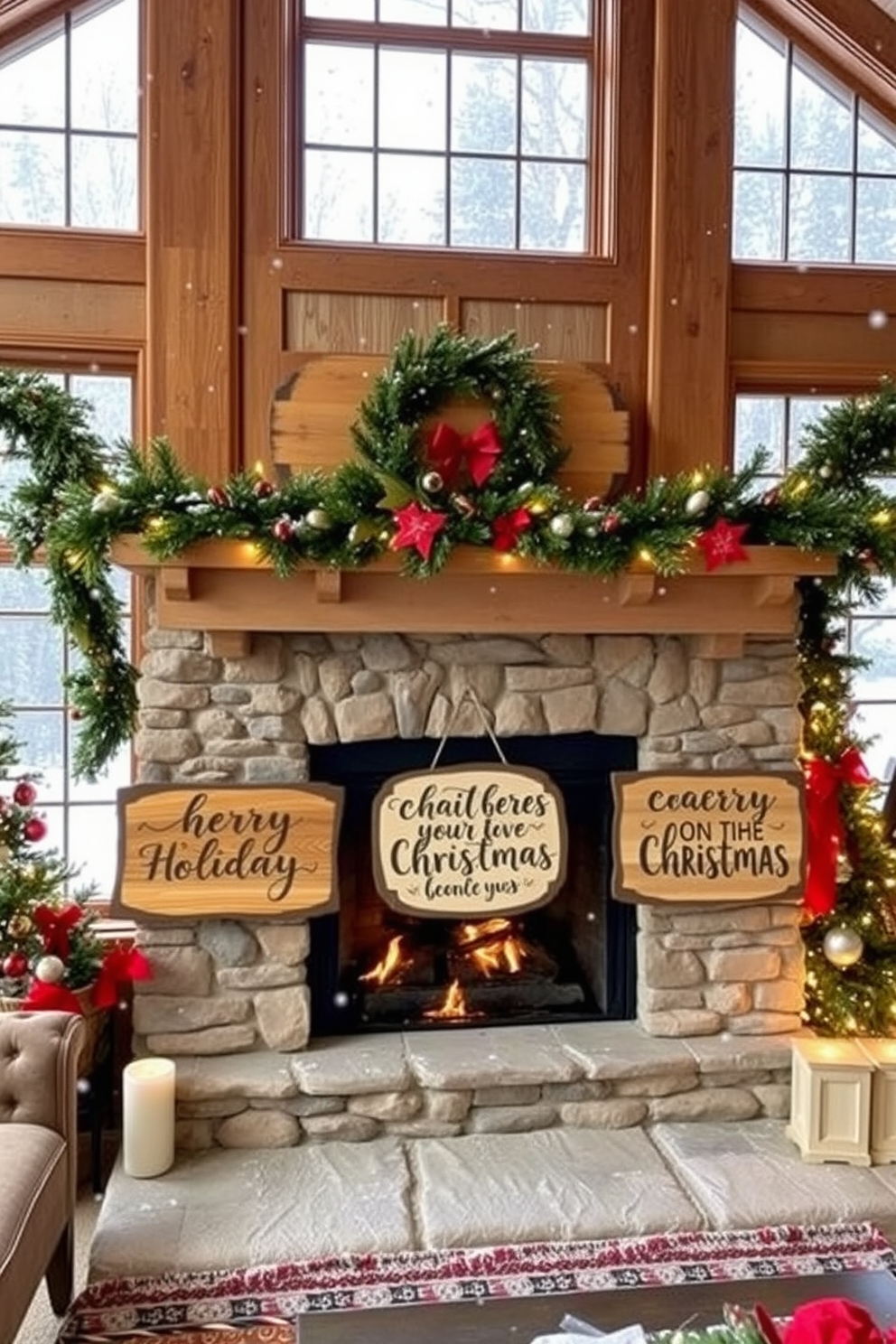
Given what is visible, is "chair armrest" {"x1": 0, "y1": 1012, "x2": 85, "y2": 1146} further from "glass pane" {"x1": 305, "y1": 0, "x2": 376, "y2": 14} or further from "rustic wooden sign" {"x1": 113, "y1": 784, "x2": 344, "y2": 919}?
"glass pane" {"x1": 305, "y1": 0, "x2": 376, "y2": 14}

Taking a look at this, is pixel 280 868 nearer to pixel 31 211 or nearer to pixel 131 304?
pixel 131 304

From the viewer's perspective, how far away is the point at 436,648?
3.03 m

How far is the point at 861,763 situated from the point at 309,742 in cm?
165

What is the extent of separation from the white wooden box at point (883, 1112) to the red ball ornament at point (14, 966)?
2.28 metres

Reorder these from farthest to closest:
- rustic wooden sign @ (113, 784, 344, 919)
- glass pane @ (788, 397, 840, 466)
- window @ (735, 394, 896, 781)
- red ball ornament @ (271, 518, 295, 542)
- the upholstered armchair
Answer: window @ (735, 394, 896, 781)
glass pane @ (788, 397, 840, 466)
rustic wooden sign @ (113, 784, 344, 919)
red ball ornament @ (271, 518, 295, 542)
the upholstered armchair

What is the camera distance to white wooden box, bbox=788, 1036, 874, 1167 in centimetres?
281

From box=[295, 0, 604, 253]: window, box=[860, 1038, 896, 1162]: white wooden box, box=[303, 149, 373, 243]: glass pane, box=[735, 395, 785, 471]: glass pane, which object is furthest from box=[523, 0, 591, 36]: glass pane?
box=[860, 1038, 896, 1162]: white wooden box

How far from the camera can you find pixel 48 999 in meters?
2.70

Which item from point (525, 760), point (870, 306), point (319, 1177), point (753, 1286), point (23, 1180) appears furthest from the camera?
point (870, 306)

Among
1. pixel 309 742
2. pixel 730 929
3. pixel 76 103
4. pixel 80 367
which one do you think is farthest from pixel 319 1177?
pixel 76 103

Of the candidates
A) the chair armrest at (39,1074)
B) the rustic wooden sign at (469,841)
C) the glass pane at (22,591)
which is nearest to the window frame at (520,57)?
the glass pane at (22,591)

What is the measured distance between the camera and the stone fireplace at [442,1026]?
2.91 metres

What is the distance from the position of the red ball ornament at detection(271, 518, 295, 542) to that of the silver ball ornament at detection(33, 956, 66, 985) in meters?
1.24

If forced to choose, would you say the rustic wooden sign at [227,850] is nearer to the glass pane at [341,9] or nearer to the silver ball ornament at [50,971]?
the silver ball ornament at [50,971]
